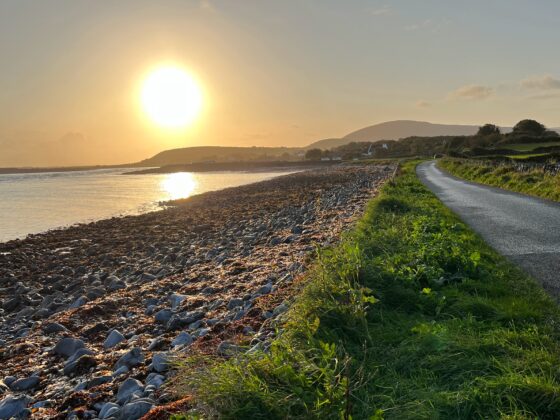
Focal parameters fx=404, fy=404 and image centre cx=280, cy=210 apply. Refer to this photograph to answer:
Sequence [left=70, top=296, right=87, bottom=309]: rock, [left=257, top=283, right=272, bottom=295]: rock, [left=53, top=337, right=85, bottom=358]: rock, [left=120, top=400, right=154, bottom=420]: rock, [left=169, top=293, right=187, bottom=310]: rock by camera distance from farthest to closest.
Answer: [left=70, top=296, right=87, bottom=309]: rock
[left=169, top=293, right=187, bottom=310]: rock
[left=257, top=283, right=272, bottom=295]: rock
[left=53, top=337, right=85, bottom=358]: rock
[left=120, top=400, right=154, bottom=420]: rock

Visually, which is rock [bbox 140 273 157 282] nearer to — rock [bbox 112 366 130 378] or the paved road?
rock [bbox 112 366 130 378]

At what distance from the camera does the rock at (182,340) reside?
5.69 metres

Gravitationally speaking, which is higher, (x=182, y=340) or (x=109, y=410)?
(x=109, y=410)

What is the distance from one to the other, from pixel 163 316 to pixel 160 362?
2.36 meters

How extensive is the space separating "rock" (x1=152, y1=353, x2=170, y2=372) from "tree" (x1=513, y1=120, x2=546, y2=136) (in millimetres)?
101874

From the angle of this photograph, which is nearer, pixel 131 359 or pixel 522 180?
pixel 131 359

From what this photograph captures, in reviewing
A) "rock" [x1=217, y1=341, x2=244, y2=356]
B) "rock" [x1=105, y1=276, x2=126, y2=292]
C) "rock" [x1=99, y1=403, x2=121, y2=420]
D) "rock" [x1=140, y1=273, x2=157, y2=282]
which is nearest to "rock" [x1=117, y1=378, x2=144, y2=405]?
A: "rock" [x1=99, y1=403, x2=121, y2=420]

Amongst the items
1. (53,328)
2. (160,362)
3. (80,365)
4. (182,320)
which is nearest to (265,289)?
(182,320)

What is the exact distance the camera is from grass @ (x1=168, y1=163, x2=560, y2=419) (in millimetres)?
3229

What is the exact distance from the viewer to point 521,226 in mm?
12438

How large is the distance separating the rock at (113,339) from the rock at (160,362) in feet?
5.41

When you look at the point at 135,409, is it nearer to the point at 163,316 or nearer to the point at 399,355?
the point at 399,355

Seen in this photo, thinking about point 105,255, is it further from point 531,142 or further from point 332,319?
point 531,142

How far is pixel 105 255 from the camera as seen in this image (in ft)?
51.1
